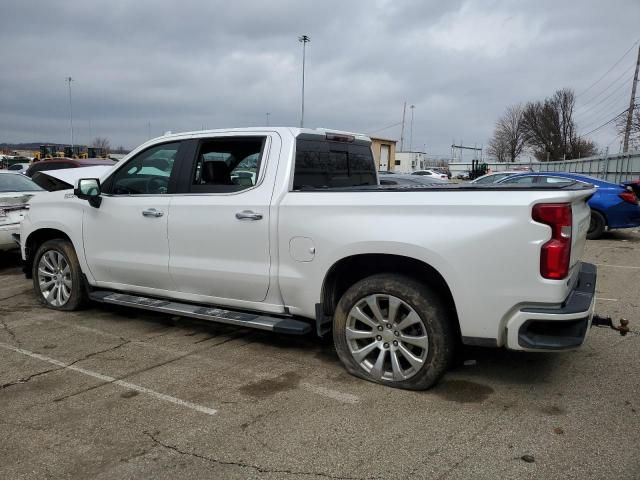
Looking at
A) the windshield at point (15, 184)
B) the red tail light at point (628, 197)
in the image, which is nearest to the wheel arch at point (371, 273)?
the windshield at point (15, 184)

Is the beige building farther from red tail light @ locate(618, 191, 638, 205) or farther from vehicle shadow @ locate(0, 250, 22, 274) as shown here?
vehicle shadow @ locate(0, 250, 22, 274)

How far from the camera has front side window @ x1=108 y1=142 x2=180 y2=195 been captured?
5.08 metres

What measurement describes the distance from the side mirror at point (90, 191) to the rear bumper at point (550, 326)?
3982 mm

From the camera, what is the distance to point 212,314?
4.66 metres

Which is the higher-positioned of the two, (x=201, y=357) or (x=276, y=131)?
(x=276, y=131)

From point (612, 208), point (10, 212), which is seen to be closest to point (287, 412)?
point (10, 212)

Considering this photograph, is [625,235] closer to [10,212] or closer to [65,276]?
[65,276]

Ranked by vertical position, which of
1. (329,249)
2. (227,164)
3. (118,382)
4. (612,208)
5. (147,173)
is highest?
(227,164)

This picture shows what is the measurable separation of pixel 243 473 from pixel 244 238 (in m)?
2.00

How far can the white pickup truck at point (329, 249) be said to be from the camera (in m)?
3.40

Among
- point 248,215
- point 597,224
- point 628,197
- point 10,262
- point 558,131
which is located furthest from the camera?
point 558,131

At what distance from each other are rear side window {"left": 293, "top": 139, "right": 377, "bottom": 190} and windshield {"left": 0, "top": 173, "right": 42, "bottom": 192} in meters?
6.20

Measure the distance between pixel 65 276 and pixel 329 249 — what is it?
11.4 ft

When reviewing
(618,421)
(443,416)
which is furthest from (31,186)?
(618,421)
